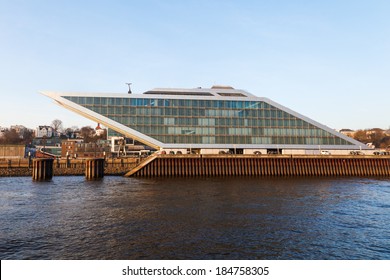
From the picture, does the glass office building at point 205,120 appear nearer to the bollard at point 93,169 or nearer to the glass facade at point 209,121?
the glass facade at point 209,121

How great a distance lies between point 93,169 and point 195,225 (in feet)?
149

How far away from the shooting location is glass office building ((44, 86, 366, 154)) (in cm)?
7520

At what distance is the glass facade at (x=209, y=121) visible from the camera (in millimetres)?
76088

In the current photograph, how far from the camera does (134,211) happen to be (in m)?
30.7

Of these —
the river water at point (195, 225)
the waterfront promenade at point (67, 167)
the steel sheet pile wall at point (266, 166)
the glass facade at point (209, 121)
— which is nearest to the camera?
the river water at point (195, 225)

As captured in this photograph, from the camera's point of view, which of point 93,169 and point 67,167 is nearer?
point 93,169

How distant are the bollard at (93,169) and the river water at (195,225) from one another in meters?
21.6

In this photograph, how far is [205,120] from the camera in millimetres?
79750

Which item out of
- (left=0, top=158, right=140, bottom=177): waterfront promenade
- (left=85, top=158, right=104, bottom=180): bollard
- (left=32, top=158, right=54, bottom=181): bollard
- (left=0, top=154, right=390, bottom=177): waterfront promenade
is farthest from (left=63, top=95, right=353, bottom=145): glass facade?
(left=32, top=158, right=54, bottom=181): bollard

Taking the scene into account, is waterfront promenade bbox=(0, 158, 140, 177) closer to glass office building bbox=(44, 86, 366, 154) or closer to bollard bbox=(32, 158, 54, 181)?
glass office building bbox=(44, 86, 366, 154)

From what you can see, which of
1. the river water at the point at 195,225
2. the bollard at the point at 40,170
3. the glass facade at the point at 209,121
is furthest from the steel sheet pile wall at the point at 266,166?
the river water at the point at 195,225

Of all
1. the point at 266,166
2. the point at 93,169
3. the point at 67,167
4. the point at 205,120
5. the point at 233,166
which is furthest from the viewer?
the point at 205,120

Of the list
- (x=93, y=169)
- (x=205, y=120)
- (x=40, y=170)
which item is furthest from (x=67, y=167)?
(x=205, y=120)

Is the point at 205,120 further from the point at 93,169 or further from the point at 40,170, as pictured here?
the point at 40,170
